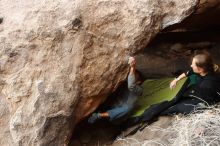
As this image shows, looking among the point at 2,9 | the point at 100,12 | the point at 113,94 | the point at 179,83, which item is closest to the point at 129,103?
the point at 113,94

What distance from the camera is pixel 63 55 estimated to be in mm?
3633

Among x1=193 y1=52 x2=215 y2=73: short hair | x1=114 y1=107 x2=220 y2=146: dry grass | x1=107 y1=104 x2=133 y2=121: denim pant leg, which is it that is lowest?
x1=107 y1=104 x2=133 y2=121: denim pant leg

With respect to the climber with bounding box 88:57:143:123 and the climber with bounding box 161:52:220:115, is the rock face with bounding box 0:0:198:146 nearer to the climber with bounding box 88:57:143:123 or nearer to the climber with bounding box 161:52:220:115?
the climber with bounding box 88:57:143:123

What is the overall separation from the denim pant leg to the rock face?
14 cm

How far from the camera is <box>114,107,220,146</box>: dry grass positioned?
10.6 feet

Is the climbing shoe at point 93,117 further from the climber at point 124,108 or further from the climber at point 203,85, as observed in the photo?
the climber at point 203,85

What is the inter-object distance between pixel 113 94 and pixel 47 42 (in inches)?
27.4

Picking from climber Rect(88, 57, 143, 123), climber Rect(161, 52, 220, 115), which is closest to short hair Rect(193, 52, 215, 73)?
climber Rect(161, 52, 220, 115)

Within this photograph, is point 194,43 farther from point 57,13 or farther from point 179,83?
point 57,13

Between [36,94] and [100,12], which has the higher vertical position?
[100,12]

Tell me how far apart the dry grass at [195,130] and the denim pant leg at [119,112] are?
381 mm

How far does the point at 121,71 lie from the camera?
148 inches

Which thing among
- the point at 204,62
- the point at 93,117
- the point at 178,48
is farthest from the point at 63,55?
the point at 178,48

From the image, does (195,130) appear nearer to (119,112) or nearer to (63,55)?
(119,112)
